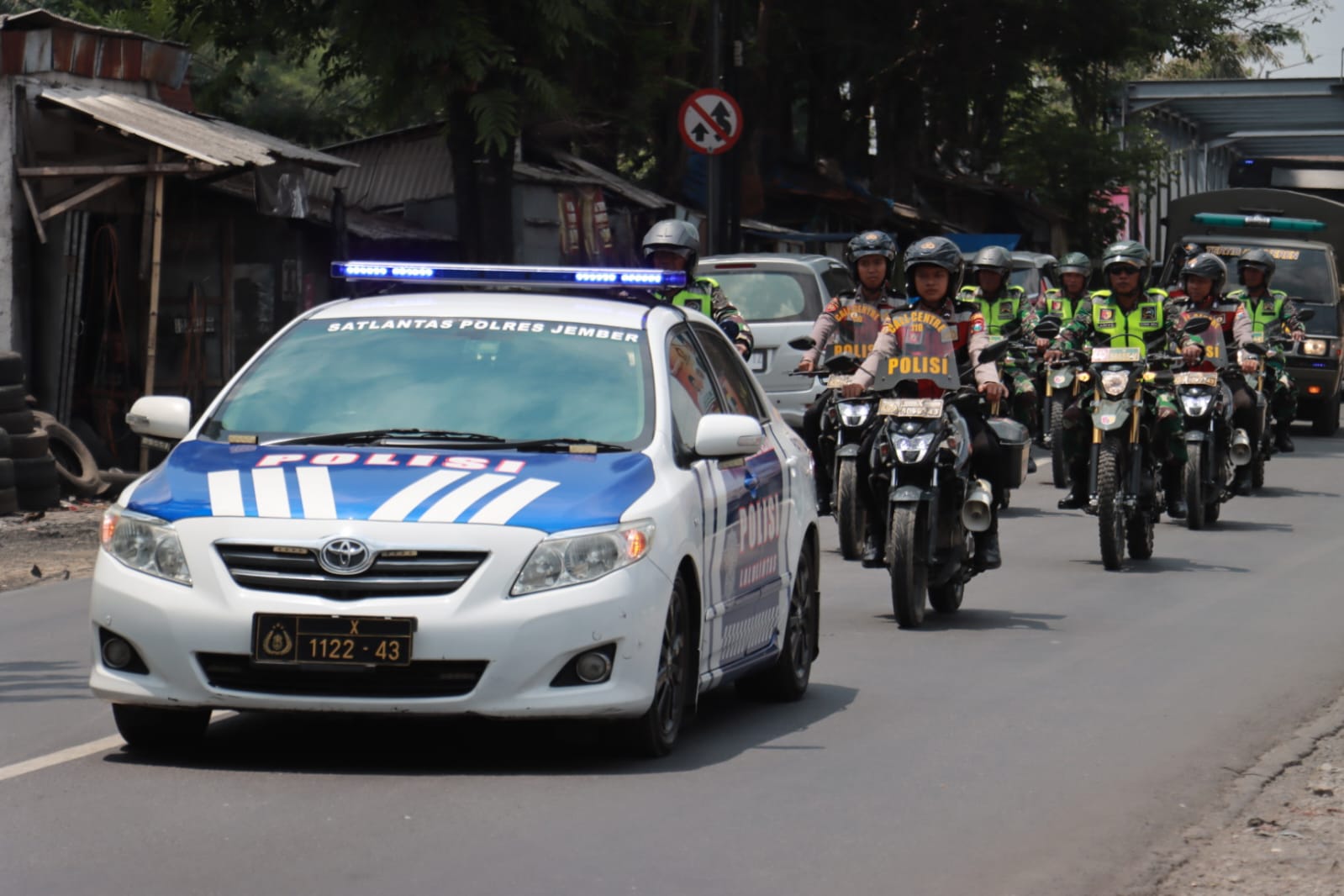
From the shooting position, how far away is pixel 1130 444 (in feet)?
46.4

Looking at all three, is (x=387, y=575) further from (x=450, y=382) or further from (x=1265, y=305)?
(x=1265, y=305)

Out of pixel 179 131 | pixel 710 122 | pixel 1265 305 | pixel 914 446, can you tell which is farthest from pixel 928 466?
pixel 710 122

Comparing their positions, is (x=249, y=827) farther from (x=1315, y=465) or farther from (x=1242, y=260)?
(x=1315, y=465)

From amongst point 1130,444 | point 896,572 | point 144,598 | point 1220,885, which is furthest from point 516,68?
point 1220,885

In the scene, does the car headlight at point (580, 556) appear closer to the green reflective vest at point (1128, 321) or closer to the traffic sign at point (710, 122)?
the green reflective vest at point (1128, 321)

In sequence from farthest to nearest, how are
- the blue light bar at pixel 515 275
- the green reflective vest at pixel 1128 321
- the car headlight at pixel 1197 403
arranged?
the car headlight at pixel 1197 403 → the green reflective vest at pixel 1128 321 → the blue light bar at pixel 515 275

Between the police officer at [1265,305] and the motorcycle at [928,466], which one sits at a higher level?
the police officer at [1265,305]

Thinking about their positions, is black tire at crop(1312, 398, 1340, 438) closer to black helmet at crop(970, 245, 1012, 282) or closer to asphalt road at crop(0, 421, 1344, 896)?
black helmet at crop(970, 245, 1012, 282)

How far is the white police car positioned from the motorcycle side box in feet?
10.8

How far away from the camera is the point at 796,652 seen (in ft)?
29.8

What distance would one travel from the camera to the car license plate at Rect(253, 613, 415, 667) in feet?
22.5

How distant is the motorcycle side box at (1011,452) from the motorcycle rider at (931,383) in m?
0.04

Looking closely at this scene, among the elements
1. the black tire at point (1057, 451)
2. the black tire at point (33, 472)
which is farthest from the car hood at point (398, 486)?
the black tire at point (1057, 451)

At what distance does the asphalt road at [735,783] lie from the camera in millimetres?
6031
